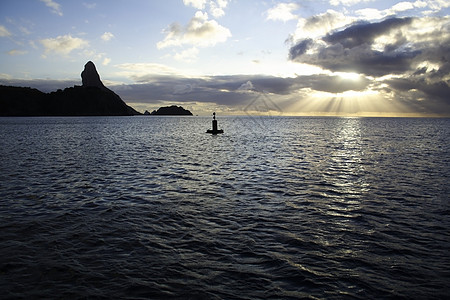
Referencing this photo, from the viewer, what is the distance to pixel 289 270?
823cm

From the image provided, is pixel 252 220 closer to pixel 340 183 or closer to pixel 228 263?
pixel 228 263

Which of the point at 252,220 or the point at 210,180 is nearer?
the point at 252,220

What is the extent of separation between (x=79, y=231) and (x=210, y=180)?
11.0 metres

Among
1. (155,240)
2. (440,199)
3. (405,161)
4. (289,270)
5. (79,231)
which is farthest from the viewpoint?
(405,161)

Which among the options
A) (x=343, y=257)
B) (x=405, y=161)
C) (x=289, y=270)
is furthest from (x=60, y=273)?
(x=405, y=161)

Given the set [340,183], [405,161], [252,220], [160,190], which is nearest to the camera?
[252,220]

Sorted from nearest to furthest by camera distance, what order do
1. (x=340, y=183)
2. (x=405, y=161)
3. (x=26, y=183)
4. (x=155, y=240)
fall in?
(x=155, y=240), (x=26, y=183), (x=340, y=183), (x=405, y=161)

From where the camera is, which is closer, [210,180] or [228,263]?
[228,263]

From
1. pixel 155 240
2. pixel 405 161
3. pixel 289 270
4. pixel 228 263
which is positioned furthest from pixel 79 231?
pixel 405 161

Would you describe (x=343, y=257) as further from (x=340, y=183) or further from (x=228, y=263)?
(x=340, y=183)

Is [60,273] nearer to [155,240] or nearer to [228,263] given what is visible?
[155,240]

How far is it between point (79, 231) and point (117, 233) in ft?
4.93

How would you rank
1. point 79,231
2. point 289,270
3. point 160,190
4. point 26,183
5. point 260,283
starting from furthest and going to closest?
point 26,183 → point 160,190 → point 79,231 → point 289,270 → point 260,283

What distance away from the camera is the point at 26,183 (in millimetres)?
19031
